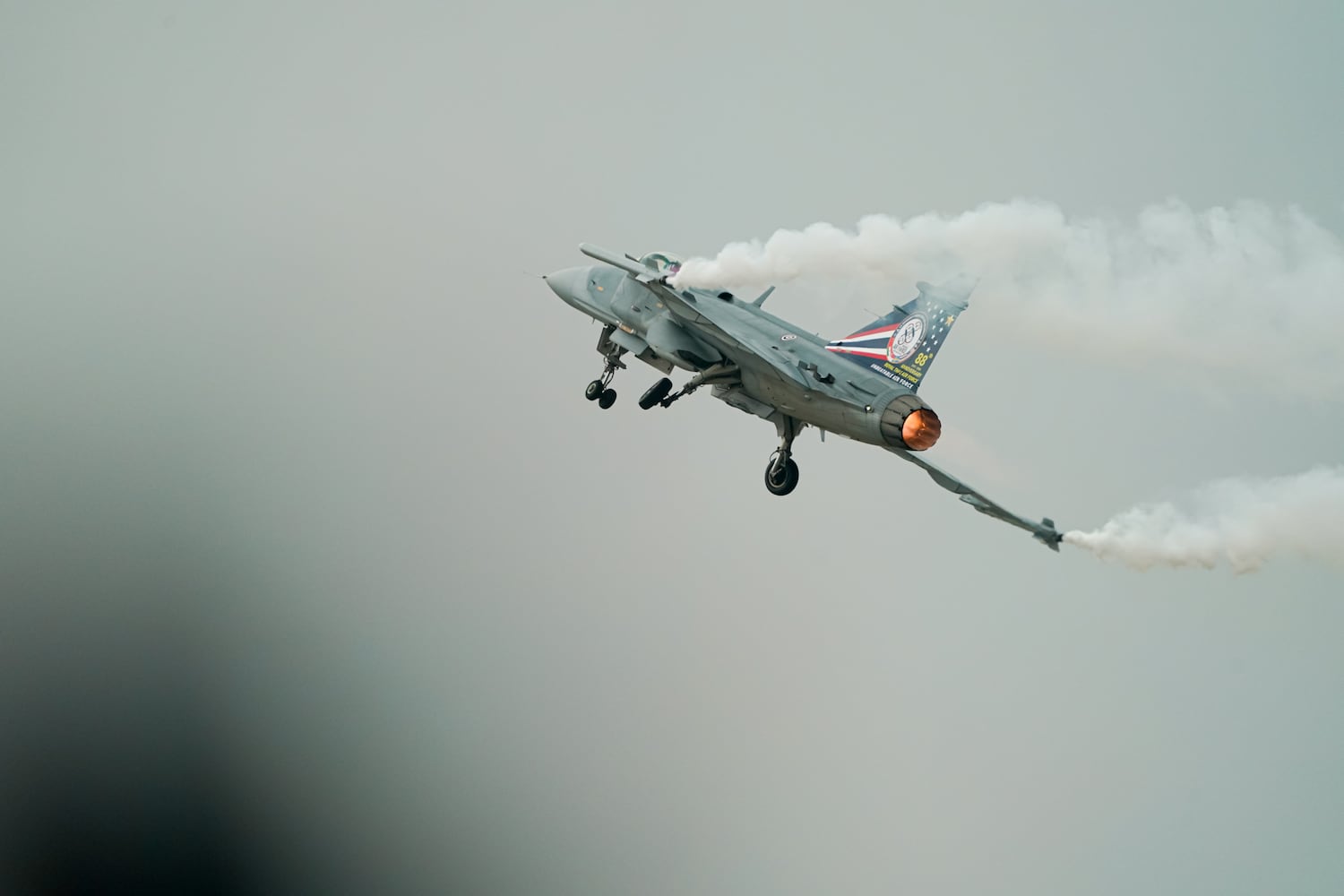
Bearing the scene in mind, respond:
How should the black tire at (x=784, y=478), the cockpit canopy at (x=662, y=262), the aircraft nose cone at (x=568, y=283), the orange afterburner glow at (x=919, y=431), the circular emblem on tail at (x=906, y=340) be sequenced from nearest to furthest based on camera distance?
1. the orange afterburner glow at (x=919, y=431)
2. the circular emblem on tail at (x=906, y=340)
3. the black tire at (x=784, y=478)
4. the cockpit canopy at (x=662, y=262)
5. the aircraft nose cone at (x=568, y=283)

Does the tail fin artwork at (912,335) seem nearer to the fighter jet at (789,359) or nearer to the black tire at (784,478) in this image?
the fighter jet at (789,359)

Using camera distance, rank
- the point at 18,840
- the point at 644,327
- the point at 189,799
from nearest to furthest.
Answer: the point at 644,327, the point at 18,840, the point at 189,799

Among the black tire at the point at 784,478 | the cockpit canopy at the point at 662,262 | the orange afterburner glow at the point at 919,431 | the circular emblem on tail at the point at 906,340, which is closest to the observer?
the orange afterburner glow at the point at 919,431

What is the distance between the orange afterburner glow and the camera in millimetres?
24188

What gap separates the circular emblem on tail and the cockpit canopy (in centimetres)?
463

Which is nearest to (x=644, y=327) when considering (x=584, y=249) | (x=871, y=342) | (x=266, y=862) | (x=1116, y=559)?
(x=584, y=249)

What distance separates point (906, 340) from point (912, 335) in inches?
5.1

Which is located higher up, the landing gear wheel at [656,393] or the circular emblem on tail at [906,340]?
the circular emblem on tail at [906,340]

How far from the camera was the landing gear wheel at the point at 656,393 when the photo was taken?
2731 cm

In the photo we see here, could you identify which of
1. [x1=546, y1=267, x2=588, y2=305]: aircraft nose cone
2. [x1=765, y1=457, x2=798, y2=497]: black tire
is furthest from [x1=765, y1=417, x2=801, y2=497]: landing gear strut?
[x1=546, y1=267, x2=588, y2=305]: aircraft nose cone

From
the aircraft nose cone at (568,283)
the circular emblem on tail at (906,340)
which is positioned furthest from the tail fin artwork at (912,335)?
Answer: the aircraft nose cone at (568,283)

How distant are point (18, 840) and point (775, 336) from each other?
83.7ft

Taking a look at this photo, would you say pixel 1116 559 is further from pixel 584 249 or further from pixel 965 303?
pixel 584 249

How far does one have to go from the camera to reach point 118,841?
132ft
